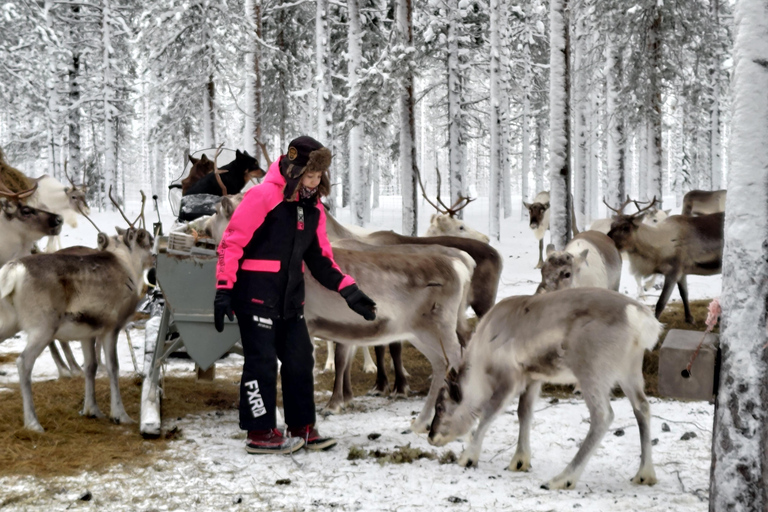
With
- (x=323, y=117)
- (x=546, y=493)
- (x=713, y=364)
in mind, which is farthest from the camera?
(x=323, y=117)

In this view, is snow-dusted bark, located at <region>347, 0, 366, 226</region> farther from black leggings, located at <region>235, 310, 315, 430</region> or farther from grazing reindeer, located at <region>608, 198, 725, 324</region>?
black leggings, located at <region>235, 310, 315, 430</region>

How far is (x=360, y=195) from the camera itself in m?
18.5

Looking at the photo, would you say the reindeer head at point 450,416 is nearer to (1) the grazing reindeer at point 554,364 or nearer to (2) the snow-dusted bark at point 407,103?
(1) the grazing reindeer at point 554,364

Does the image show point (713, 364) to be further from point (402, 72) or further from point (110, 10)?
point (110, 10)

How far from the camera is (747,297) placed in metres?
2.95

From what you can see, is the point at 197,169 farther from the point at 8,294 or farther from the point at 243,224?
the point at 243,224

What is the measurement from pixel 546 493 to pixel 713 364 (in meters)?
1.28

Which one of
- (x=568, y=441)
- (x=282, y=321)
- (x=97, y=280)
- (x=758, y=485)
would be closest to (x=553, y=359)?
(x=568, y=441)

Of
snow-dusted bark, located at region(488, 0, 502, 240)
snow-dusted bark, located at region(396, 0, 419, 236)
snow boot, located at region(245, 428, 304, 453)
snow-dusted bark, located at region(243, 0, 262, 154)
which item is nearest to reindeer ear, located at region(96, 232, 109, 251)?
snow boot, located at region(245, 428, 304, 453)

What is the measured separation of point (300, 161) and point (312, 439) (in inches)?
73.5

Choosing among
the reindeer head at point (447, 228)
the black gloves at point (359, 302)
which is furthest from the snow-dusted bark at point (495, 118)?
the black gloves at point (359, 302)

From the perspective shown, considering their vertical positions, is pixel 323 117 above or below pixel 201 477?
above

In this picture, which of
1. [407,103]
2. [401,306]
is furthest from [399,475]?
[407,103]

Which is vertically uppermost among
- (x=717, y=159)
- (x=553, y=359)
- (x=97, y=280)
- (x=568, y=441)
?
(x=717, y=159)
